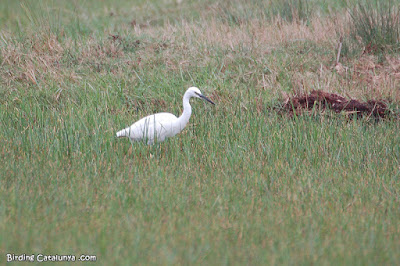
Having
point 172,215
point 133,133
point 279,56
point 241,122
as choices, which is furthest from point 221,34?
point 172,215

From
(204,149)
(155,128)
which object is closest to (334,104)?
(204,149)

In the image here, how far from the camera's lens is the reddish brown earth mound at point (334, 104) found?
23.5 ft

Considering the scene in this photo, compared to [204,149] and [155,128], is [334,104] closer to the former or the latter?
[204,149]

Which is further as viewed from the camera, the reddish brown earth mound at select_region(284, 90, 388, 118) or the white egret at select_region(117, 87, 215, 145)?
the reddish brown earth mound at select_region(284, 90, 388, 118)

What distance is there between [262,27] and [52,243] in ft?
26.2

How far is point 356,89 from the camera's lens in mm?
8203

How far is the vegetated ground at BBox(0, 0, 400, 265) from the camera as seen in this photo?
371 cm

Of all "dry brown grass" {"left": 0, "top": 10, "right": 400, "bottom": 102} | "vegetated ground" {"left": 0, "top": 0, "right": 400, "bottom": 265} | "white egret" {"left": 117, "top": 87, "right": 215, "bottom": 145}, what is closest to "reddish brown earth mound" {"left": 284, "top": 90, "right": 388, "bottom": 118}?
"vegetated ground" {"left": 0, "top": 0, "right": 400, "bottom": 265}

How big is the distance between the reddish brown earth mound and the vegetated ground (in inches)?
6.8

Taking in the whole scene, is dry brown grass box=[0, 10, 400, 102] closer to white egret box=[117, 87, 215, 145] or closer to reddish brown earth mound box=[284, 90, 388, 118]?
reddish brown earth mound box=[284, 90, 388, 118]

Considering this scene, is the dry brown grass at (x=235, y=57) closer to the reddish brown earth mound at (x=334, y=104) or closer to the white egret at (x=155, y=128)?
the reddish brown earth mound at (x=334, y=104)

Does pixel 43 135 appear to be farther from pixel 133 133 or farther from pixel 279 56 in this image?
pixel 279 56

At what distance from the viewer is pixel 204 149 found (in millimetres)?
5859

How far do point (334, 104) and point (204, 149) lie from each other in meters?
2.30
